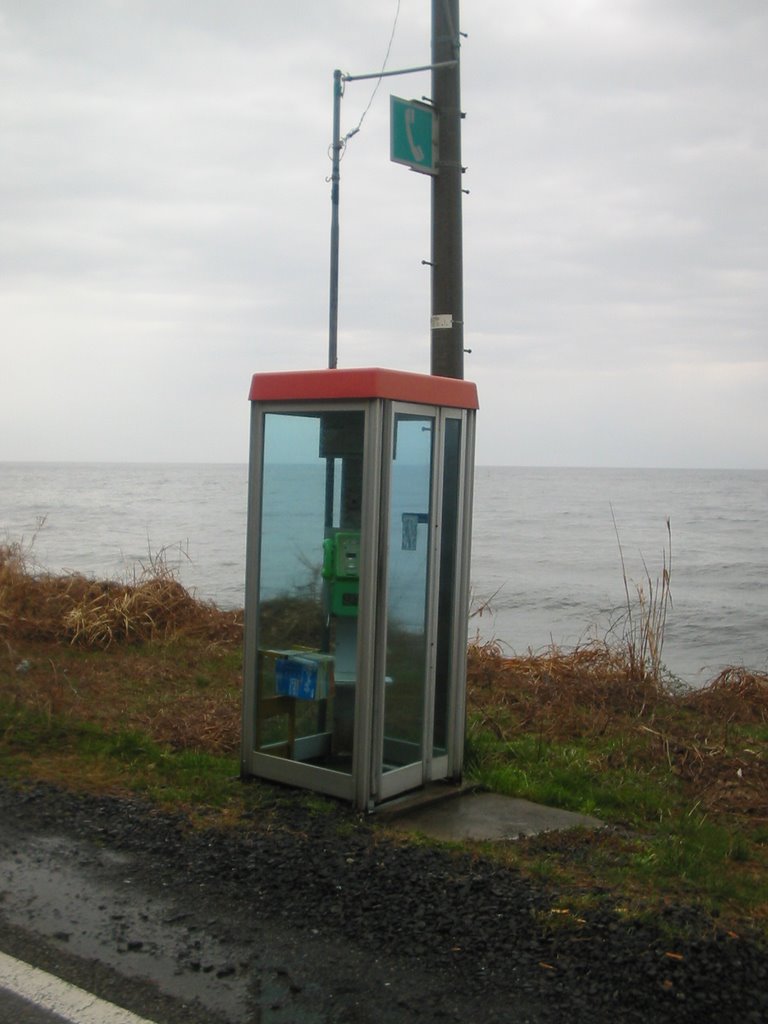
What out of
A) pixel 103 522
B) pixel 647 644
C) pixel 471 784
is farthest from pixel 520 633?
pixel 103 522

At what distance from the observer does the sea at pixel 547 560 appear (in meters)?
17.0

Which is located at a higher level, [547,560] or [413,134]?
[413,134]

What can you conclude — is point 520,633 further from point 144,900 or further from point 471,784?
point 144,900

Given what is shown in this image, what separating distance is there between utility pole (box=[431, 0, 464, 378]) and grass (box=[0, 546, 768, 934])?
2.60 metres

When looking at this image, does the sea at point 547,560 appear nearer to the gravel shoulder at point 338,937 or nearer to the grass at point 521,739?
the grass at point 521,739

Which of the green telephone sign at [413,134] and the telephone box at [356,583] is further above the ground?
the green telephone sign at [413,134]

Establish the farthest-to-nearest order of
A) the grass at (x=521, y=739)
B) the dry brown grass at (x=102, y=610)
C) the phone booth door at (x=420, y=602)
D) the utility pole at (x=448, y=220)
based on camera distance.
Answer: the dry brown grass at (x=102, y=610), the utility pole at (x=448, y=220), the phone booth door at (x=420, y=602), the grass at (x=521, y=739)

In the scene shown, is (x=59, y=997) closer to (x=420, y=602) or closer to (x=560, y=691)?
(x=420, y=602)

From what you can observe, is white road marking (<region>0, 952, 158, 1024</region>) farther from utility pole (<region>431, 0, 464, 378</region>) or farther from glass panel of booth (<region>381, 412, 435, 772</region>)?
utility pole (<region>431, 0, 464, 378</region>)

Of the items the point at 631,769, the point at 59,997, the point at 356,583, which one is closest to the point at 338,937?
the point at 59,997

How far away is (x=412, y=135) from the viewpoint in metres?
6.75

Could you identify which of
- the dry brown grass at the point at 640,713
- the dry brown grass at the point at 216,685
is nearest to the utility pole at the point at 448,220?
the dry brown grass at the point at 216,685

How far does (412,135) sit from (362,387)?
1993 mm

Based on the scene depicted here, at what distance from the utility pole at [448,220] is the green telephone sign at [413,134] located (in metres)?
0.07
